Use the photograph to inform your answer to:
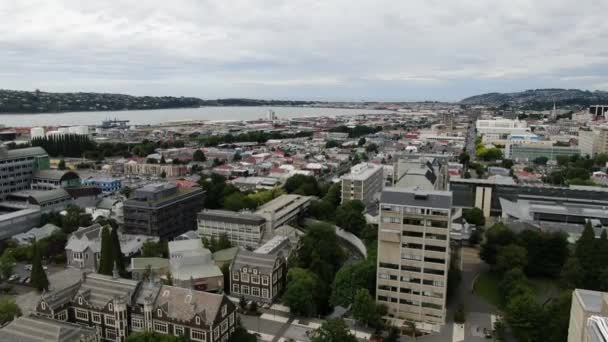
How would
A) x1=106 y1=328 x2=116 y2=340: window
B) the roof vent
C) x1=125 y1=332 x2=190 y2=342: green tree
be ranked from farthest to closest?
the roof vent
x1=106 y1=328 x2=116 y2=340: window
x1=125 y1=332 x2=190 y2=342: green tree

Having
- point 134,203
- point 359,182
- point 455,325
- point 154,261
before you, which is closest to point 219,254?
point 154,261

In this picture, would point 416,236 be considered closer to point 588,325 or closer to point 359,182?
point 588,325

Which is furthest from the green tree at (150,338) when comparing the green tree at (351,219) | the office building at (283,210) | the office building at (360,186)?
the office building at (360,186)

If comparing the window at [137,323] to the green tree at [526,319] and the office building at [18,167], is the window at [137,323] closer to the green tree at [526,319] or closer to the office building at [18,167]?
the green tree at [526,319]

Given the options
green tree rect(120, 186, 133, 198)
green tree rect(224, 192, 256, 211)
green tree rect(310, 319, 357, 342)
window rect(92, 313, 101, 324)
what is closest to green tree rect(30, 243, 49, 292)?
window rect(92, 313, 101, 324)

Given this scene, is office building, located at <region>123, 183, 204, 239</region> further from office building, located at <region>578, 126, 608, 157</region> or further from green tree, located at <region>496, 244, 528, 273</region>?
office building, located at <region>578, 126, 608, 157</region>

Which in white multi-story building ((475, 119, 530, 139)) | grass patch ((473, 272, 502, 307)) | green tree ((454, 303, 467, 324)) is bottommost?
grass patch ((473, 272, 502, 307))
